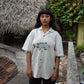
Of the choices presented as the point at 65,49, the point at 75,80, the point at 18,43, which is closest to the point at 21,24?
the point at 18,43

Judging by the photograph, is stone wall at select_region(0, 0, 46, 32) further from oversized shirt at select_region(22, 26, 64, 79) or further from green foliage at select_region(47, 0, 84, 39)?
oversized shirt at select_region(22, 26, 64, 79)

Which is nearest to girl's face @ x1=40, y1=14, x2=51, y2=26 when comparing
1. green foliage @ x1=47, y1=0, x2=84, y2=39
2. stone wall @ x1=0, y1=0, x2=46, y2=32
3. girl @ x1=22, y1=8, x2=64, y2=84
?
girl @ x1=22, y1=8, x2=64, y2=84

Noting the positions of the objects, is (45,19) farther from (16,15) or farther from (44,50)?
(16,15)

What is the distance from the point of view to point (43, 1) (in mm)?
6117

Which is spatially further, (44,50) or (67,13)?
(67,13)

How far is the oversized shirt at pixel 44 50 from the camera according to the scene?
1.55 metres

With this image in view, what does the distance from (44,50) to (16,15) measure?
428 cm

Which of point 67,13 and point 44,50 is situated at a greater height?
point 67,13

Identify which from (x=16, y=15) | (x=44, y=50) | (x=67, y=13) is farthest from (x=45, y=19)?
(x=67, y=13)

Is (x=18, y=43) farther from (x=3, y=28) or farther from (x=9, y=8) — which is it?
(x=9, y=8)

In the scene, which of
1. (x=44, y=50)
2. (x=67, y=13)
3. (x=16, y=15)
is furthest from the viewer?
(x=67, y=13)

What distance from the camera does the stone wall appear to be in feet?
17.8

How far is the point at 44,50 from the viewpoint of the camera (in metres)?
1.55

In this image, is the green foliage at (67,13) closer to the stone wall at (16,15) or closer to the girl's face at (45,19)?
the stone wall at (16,15)
